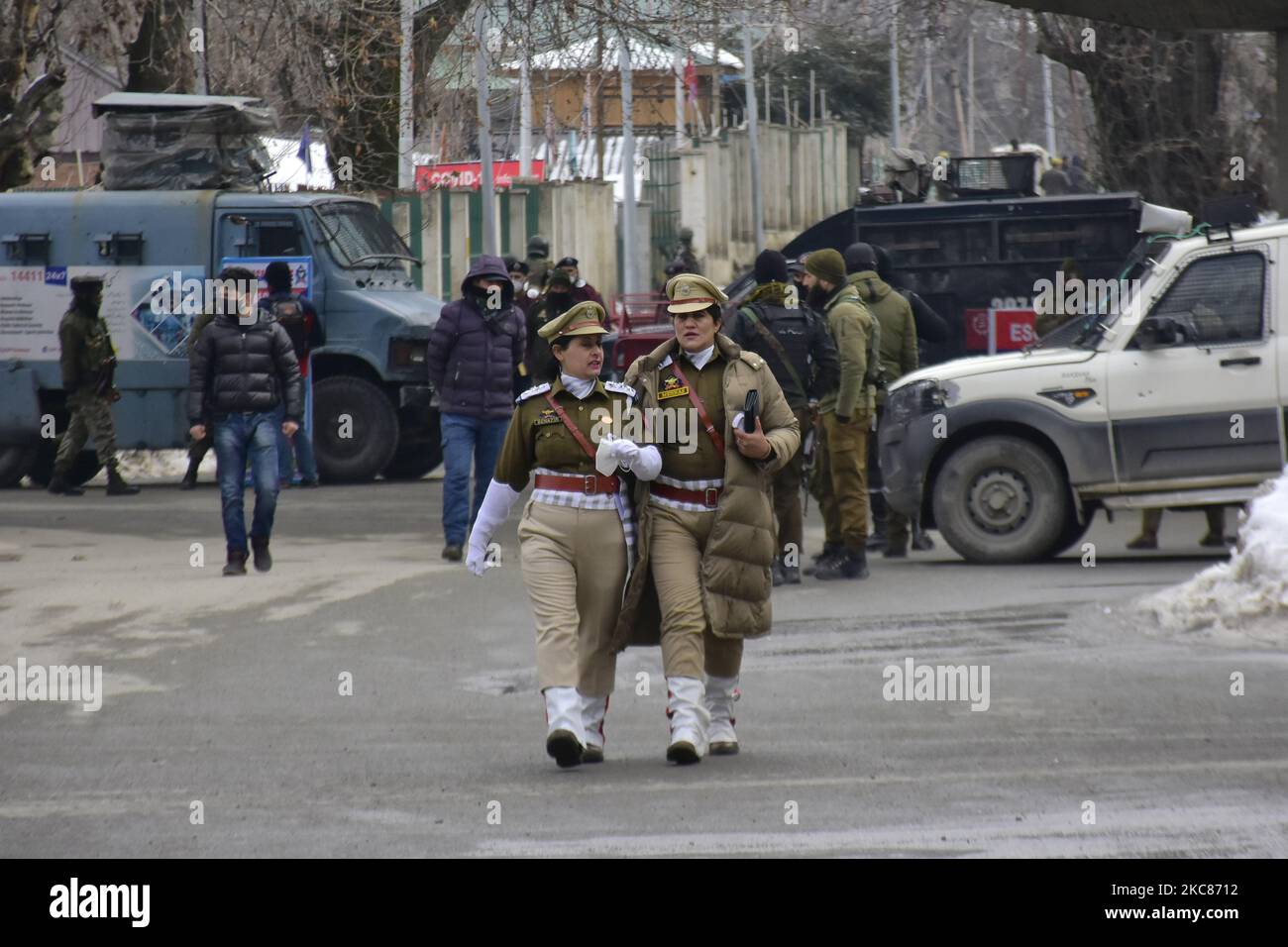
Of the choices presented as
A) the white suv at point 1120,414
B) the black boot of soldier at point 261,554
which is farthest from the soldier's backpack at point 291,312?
the white suv at point 1120,414

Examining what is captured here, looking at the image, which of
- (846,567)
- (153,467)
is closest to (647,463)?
(846,567)

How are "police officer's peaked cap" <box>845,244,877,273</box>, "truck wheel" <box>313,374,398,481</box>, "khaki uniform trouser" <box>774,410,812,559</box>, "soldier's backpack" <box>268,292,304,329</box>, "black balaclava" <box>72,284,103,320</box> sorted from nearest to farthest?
"khaki uniform trouser" <box>774,410,812,559</box> < "police officer's peaked cap" <box>845,244,877,273</box> < "soldier's backpack" <box>268,292,304,329</box> < "black balaclava" <box>72,284,103,320</box> < "truck wheel" <box>313,374,398,481</box>

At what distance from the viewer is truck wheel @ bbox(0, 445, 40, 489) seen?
20375 mm

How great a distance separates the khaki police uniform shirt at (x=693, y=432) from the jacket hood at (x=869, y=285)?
557cm

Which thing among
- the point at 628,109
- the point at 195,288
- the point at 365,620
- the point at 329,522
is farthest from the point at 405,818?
the point at 628,109

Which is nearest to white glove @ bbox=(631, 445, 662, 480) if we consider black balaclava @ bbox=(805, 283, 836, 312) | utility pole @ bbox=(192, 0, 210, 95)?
black balaclava @ bbox=(805, 283, 836, 312)

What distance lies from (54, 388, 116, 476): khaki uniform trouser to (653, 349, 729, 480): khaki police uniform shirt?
39.3ft

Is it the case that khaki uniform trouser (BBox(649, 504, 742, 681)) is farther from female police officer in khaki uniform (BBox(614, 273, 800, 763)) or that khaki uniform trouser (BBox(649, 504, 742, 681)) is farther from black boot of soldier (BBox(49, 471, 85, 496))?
black boot of soldier (BBox(49, 471, 85, 496))

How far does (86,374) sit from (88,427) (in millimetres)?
498

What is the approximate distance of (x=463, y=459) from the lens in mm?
13578

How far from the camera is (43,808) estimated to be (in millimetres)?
7305

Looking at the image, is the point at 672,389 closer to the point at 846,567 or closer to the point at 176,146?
the point at 846,567
